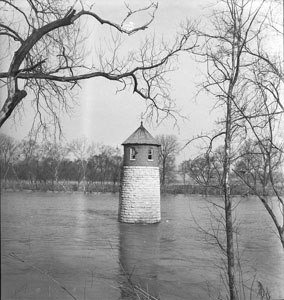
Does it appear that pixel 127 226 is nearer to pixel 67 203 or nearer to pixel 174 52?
pixel 67 203

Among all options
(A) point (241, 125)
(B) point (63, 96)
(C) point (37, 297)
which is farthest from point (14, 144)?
(C) point (37, 297)

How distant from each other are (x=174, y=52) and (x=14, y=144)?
A: 73.5 inches

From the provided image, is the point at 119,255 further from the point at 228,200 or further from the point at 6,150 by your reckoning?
the point at 6,150

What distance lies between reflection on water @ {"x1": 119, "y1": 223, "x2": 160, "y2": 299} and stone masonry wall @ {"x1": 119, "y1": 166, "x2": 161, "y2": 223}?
0.37 meters

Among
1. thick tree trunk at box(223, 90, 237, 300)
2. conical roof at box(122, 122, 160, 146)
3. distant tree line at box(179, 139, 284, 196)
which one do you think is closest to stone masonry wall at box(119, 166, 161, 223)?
conical roof at box(122, 122, 160, 146)

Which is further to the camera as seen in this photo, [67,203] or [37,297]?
[67,203]

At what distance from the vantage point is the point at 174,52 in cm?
391

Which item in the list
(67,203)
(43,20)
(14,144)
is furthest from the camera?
(67,203)

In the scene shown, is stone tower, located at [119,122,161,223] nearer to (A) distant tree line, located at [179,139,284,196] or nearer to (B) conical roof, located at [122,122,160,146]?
(B) conical roof, located at [122,122,160,146]

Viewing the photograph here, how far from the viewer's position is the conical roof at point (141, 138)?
1472 cm

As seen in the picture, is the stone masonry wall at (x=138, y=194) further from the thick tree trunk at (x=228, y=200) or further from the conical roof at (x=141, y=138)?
the thick tree trunk at (x=228, y=200)

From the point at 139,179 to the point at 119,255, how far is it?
4871 millimetres

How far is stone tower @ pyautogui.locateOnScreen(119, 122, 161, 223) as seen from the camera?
570 inches

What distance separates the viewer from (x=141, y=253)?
34.7ft
